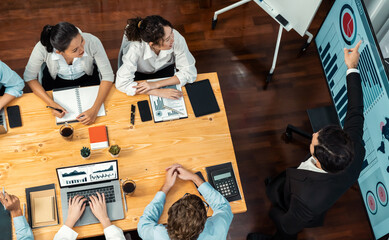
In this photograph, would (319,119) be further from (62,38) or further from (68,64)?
(62,38)

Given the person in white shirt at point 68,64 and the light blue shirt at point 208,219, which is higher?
the person in white shirt at point 68,64

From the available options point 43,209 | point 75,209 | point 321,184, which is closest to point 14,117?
point 43,209

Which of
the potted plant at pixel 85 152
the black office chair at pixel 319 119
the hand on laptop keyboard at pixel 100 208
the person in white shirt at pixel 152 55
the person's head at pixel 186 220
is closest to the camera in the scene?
the person's head at pixel 186 220

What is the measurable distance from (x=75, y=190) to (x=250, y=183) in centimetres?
168

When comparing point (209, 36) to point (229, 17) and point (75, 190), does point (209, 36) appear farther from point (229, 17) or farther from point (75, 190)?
point (75, 190)

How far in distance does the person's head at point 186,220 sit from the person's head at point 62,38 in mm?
1221

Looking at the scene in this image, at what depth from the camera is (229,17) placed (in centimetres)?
393

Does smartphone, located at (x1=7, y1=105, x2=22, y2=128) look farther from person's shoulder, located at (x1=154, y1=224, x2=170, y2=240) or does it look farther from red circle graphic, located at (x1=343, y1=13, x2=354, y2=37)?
red circle graphic, located at (x1=343, y1=13, x2=354, y2=37)

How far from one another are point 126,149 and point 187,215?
682 mm

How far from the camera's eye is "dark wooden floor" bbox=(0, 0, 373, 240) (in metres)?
3.27

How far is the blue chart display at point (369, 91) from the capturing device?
7.93ft

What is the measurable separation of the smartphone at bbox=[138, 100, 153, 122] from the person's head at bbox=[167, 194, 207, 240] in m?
0.70

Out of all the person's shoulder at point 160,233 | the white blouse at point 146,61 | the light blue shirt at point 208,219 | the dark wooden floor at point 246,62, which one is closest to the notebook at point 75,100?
the white blouse at point 146,61

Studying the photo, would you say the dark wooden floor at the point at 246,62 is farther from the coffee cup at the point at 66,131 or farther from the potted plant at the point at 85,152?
the potted plant at the point at 85,152
